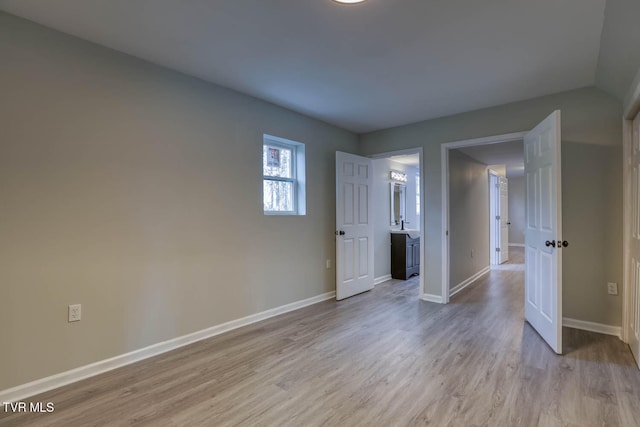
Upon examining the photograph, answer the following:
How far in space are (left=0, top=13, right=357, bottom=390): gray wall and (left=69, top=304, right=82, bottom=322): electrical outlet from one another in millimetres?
39

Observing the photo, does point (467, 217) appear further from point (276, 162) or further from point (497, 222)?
point (276, 162)

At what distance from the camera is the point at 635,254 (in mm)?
2520

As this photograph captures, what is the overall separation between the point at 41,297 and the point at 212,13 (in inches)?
85.1

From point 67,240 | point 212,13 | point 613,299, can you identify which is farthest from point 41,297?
point 613,299

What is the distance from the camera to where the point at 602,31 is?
2.13m

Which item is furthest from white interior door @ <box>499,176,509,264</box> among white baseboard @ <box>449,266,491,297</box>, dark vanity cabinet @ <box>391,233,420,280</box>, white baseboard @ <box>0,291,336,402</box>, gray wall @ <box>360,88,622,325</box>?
white baseboard @ <box>0,291,336,402</box>

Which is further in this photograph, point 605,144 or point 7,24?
point 605,144

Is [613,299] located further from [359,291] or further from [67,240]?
[67,240]

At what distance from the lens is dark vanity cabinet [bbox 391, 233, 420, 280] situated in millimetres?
5551

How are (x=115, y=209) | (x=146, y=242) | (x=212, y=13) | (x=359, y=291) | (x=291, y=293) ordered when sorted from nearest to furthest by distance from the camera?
1. (x=212, y=13)
2. (x=115, y=209)
3. (x=146, y=242)
4. (x=291, y=293)
5. (x=359, y=291)

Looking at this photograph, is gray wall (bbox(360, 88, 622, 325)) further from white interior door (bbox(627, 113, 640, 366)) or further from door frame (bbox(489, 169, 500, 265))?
door frame (bbox(489, 169, 500, 265))

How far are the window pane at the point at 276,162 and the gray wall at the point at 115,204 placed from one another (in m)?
0.24

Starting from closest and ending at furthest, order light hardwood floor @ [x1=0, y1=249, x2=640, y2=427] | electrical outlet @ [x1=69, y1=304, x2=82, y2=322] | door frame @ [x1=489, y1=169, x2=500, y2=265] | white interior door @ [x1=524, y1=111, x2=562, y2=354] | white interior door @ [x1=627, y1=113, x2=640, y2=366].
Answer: light hardwood floor @ [x1=0, y1=249, x2=640, y2=427] → electrical outlet @ [x1=69, y1=304, x2=82, y2=322] → white interior door @ [x1=627, y1=113, x2=640, y2=366] → white interior door @ [x1=524, y1=111, x2=562, y2=354] → door frame @ [x1=489, y1=169, x2=500, y2=265]

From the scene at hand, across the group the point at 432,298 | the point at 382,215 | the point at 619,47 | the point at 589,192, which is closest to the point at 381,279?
the point at 382,215
